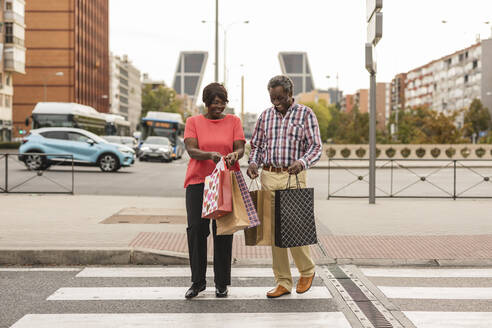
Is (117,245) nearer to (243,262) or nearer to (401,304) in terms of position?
(243,262)

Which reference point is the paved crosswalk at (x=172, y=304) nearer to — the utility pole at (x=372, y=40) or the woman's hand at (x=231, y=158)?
the woman's hand at (x=231, y=158)

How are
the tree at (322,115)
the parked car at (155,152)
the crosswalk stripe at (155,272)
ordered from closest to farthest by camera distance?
1. the crosswalk stripe at (155,272)
2. the parked car at (155,152)
3. the tree at (322,115)

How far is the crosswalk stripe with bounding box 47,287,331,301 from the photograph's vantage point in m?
5.70

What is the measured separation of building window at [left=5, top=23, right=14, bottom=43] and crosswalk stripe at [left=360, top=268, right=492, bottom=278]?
6900 cm

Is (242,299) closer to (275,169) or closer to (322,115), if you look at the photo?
(275,169)

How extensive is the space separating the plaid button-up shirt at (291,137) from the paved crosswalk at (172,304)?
1155 mm

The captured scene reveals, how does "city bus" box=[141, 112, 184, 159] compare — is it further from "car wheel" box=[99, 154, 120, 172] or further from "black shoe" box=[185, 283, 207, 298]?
"black shoe" box=[185, 283, 207, 298]

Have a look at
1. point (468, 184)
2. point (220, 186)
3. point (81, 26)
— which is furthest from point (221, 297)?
point (81, 26)

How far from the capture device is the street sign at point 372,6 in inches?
487

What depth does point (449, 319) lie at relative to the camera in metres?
5.01

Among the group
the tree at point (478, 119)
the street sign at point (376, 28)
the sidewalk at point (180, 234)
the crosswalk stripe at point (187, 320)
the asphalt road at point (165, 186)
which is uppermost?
the tree at point (478, 119)

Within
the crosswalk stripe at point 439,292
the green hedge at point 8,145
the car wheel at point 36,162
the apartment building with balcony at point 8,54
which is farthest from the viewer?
the apartment building with balcony at point 8,54

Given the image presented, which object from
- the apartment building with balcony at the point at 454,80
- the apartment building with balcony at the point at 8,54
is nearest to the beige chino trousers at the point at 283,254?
the apartment building with balcony at the point at 8,54

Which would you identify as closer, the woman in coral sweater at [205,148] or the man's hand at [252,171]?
the woman in coral sweater at [205,148]
